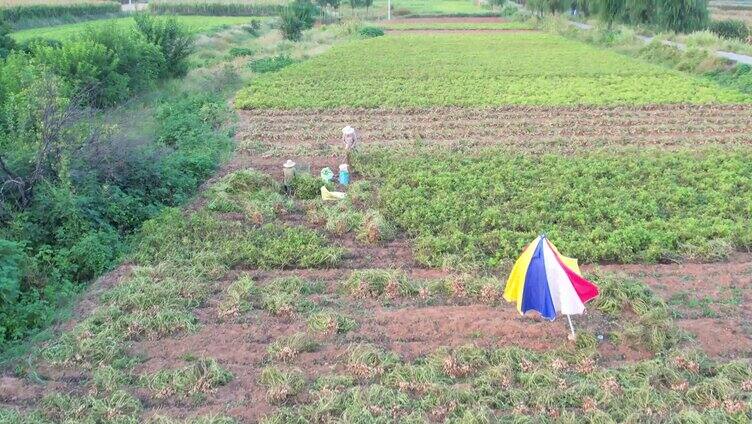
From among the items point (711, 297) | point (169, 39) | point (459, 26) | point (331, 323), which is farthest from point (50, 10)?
point (711, 297)

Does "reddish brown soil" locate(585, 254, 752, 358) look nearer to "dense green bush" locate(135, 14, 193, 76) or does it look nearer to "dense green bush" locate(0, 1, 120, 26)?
"dense green bush" locate(135, 14, 193, 76)

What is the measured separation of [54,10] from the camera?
42.2 meters

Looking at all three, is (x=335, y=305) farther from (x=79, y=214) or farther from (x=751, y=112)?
(x=751, y=112)

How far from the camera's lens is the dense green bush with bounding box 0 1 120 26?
38.3 meters

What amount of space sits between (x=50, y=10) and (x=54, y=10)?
1.31 ft

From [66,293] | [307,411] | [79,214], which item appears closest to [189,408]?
[307,411]

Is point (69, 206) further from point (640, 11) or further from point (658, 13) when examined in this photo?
point (640, 11)

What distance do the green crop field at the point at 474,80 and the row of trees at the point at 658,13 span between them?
5.39 m

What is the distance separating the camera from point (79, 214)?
9953mm

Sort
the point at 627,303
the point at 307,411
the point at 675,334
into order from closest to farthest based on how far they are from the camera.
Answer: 1. the point at 307,411
2. the point at 675,334
3. the point at 627,303

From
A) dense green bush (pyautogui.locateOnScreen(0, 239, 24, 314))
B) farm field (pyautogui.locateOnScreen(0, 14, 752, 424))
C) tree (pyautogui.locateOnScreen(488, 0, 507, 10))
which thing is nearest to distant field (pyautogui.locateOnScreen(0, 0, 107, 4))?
farm field (pyautogui.locateOnScreen(0, 14, 752, 424))

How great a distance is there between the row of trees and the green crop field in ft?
17.7

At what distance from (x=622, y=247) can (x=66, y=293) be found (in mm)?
7961

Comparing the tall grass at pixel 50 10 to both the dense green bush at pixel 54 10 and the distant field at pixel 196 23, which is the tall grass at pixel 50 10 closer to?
the dense green bush at pixel 54 10
